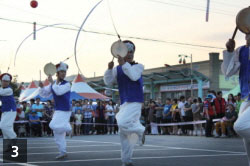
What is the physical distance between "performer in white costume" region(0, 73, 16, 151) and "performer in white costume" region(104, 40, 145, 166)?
484cm

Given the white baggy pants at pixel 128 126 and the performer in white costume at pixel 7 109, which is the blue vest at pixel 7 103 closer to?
the performer in white costume at pixel 7 109

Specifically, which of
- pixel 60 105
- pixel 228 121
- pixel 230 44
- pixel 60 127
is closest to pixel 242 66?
pixel 230 44

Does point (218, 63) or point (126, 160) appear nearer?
point (126, 160)

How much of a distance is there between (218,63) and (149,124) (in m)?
25.7

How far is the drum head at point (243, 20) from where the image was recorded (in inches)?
228

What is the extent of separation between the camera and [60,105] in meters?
10.1

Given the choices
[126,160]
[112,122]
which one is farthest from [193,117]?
[126,160]

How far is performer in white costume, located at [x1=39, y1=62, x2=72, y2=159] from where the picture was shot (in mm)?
9867

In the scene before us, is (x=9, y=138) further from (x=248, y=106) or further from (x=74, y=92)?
(x=74, y=92)

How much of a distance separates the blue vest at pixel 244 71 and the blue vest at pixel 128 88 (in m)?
2.24

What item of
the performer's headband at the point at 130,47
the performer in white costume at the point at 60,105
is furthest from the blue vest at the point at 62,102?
the performer's headband at the point at 130,47

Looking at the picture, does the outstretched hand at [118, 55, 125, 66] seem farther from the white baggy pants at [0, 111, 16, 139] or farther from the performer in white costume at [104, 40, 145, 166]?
the white baggy pants at [0, 111, 16, 139]

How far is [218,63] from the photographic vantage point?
4800cm

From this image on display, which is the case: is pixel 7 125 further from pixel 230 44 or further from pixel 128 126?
pixel 230 44
